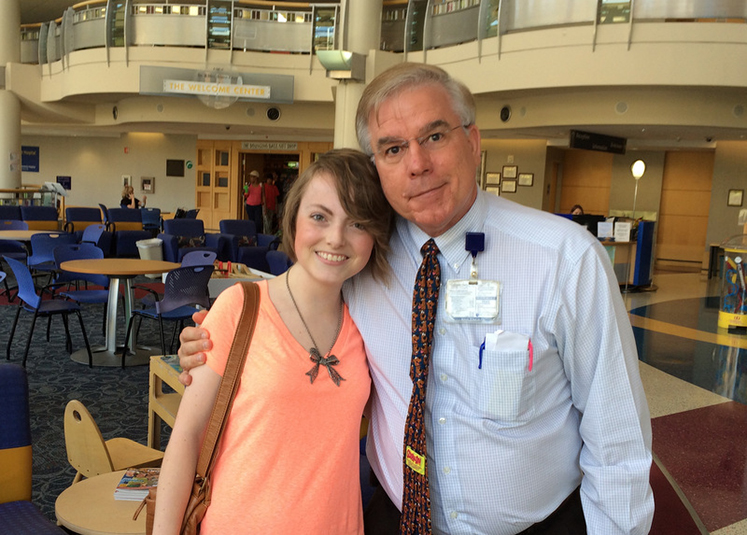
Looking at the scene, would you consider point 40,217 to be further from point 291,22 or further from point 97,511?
point 97,511

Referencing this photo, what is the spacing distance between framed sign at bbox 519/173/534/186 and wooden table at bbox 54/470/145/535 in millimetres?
14930

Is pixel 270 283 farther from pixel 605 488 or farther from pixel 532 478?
pixel 605 488

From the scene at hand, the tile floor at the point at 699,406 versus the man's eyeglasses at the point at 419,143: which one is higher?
the man's eyeglasses at the point at 419,143

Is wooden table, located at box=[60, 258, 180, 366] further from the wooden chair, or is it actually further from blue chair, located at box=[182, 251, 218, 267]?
the wooden chair

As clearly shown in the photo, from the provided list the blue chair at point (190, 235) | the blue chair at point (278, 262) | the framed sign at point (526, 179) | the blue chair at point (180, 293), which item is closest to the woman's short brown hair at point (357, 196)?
the blue chair at point (180, 293)

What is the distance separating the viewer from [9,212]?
12.8m


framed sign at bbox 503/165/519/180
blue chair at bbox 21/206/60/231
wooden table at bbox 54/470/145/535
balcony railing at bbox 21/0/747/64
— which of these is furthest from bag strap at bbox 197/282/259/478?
framed sign at bbox 503/165/519/180

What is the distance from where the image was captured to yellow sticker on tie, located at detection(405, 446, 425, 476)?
139 centimetres

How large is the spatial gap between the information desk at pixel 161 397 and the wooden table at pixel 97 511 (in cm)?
80

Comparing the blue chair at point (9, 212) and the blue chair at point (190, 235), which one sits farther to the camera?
the blue chair at point (9, 212)

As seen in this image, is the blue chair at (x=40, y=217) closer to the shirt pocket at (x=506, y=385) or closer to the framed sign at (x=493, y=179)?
the framed sign at (x=493, y=179)

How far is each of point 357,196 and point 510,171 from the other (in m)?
15.4

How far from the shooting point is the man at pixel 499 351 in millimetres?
1345

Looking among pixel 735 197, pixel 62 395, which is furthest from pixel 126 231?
pixel 735 197
